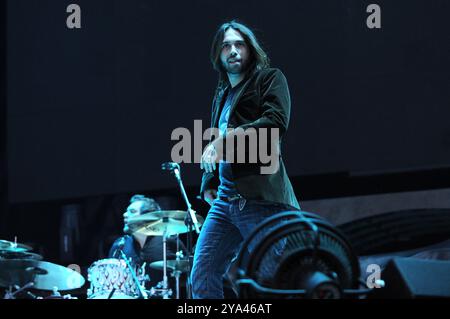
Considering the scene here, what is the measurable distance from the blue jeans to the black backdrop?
292cm

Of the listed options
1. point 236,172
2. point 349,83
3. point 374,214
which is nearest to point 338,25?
point 349,83

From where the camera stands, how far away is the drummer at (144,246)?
5.32 m

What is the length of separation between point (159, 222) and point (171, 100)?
3.58 feet

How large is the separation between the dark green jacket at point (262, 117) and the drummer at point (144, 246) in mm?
2921

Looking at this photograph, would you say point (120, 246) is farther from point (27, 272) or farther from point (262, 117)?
point (262, 117)

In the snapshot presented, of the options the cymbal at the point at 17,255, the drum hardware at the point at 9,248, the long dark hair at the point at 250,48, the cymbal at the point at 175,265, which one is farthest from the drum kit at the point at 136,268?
the long dark hair at the point at 250,48

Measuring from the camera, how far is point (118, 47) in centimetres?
557

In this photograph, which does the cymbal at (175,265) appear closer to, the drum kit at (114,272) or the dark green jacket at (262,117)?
the drum kit at (114,272)

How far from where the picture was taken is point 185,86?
5.50 meters

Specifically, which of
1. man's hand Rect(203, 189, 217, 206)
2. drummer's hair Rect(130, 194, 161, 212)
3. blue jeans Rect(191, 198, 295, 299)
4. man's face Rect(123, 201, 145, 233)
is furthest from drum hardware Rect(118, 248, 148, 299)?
blue jeans Rect(191, 198, 295, 299)

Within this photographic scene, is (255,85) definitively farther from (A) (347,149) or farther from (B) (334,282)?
(A) (347,149)

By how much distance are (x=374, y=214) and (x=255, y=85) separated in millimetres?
3043

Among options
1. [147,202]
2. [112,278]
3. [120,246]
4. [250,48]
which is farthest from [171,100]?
[250,48]

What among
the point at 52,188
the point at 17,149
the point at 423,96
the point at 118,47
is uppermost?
the point at 118,47
